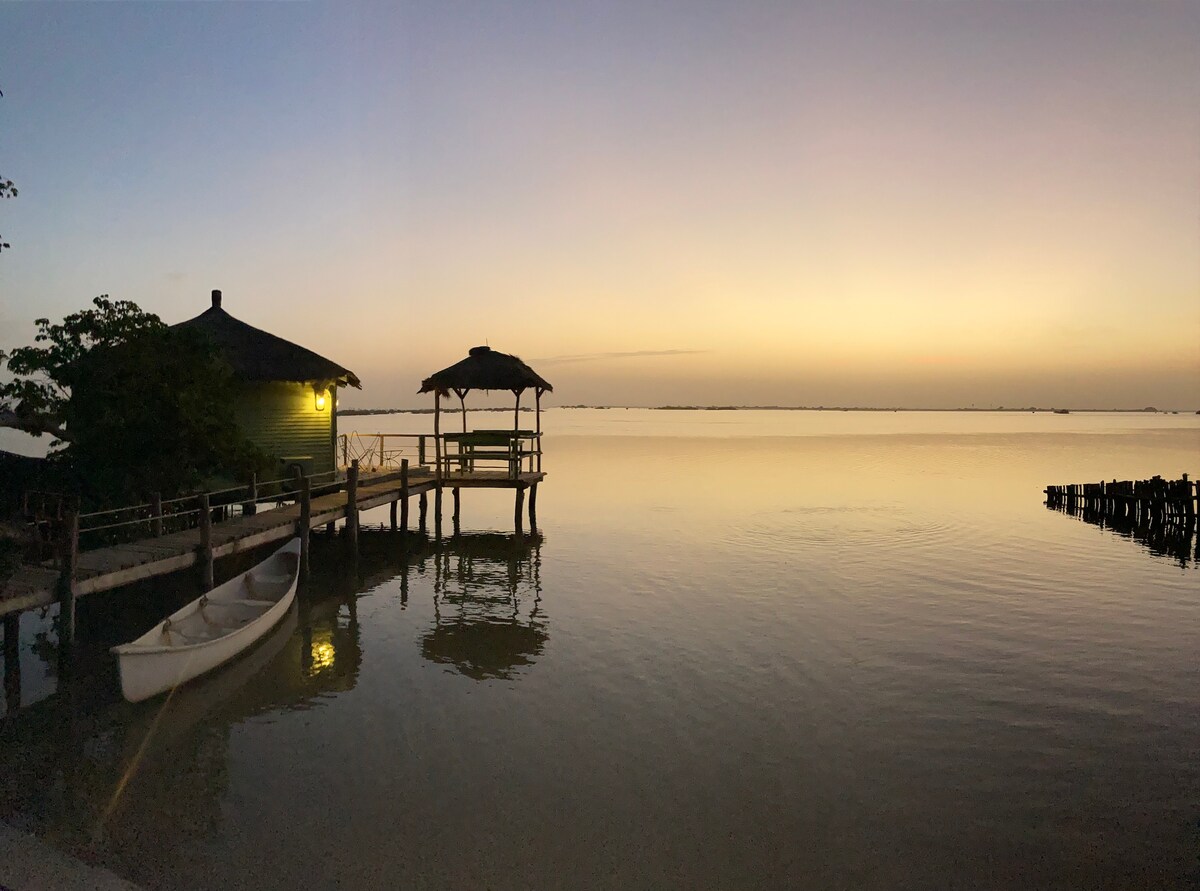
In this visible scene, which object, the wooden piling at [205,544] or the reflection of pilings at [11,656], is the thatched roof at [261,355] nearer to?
the wooden piling at [205,544]

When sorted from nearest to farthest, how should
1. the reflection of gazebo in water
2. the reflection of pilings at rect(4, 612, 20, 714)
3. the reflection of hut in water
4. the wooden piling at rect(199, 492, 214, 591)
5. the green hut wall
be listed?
the reflection of hut in water, the reflection of pilings at rect(4, 612, 20, 714), the reflection of gazebo in water, the wooden piling at rect(199, 492, 214, 591), the green hut wall

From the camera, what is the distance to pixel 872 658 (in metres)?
14.2

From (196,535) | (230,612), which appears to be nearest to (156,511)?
(196,535)

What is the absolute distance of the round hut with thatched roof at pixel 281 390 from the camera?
80.6 feet

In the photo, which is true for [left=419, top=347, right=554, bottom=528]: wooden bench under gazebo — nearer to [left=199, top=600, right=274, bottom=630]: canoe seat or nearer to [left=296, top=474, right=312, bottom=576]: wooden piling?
[left=296, top=474, right=312, bottom=576]: wooden piling

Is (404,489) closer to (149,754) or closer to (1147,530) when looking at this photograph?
(149,754)

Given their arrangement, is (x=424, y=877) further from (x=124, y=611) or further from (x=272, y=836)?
(x=124, y=611)

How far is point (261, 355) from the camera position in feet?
82.2

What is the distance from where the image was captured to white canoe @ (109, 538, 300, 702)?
11.0 metres

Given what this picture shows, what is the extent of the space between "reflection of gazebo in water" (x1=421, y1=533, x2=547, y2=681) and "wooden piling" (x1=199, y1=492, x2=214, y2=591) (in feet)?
14.3

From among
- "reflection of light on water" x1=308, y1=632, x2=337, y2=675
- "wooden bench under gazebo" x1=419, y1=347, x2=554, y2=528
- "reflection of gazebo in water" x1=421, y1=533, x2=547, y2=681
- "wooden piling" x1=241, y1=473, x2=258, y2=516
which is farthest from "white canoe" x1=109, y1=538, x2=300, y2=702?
"wooden bench under gazebo" x1=419, y1=347, x2=554, y2=528

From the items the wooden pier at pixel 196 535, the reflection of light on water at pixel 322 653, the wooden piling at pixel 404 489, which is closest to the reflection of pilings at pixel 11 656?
the wooden pier at pixel 196 535

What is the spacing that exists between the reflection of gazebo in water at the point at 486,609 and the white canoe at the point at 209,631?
3120 mm

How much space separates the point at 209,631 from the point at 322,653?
2.02 metres
